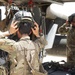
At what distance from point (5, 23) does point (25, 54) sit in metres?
2.32

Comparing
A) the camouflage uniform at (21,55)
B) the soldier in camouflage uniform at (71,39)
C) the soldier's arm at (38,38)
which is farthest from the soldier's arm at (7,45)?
the soldier in camouflage uniform at (71,39)

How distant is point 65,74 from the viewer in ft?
17.6

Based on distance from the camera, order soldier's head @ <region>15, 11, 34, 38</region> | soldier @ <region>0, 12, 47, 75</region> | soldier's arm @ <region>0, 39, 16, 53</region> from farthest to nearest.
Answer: soldier's head @ <region>15, 11, 34, 38</region> < soldier @ <region>0, 12, 47, 75</region> < soldier's arm @ <region>0, 39, 16, 53</region>

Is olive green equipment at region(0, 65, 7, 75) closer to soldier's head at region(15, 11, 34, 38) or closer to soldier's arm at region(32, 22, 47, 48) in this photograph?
soldier's head at region(15, 11, 34, 38)

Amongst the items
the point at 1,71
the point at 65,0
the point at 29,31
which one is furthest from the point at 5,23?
the point at 1,71

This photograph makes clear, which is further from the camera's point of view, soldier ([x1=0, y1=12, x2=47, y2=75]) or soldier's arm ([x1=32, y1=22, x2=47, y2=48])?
soldier's arm ([x1=32, y1=22, x2=47, y2=48])

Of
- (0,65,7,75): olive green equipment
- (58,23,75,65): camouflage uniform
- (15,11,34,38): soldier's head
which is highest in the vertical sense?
(15,11,34,38): soldier's head

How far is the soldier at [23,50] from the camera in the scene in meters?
3.14

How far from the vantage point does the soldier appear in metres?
3.14

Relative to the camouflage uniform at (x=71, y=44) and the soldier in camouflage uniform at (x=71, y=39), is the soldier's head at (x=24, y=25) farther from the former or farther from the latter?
the camouflage uniform at (x=71, y=44)

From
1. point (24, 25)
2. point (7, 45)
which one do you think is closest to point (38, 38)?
point (24, 25)

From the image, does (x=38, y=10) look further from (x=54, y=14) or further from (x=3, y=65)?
(x=3, y=65)

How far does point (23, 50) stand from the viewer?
10.8 feet

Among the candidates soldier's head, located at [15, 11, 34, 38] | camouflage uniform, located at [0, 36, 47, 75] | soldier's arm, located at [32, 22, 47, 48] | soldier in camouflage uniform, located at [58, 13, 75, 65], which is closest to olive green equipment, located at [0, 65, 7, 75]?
camouflage uniform, located at [0, 36, 47, 75]
